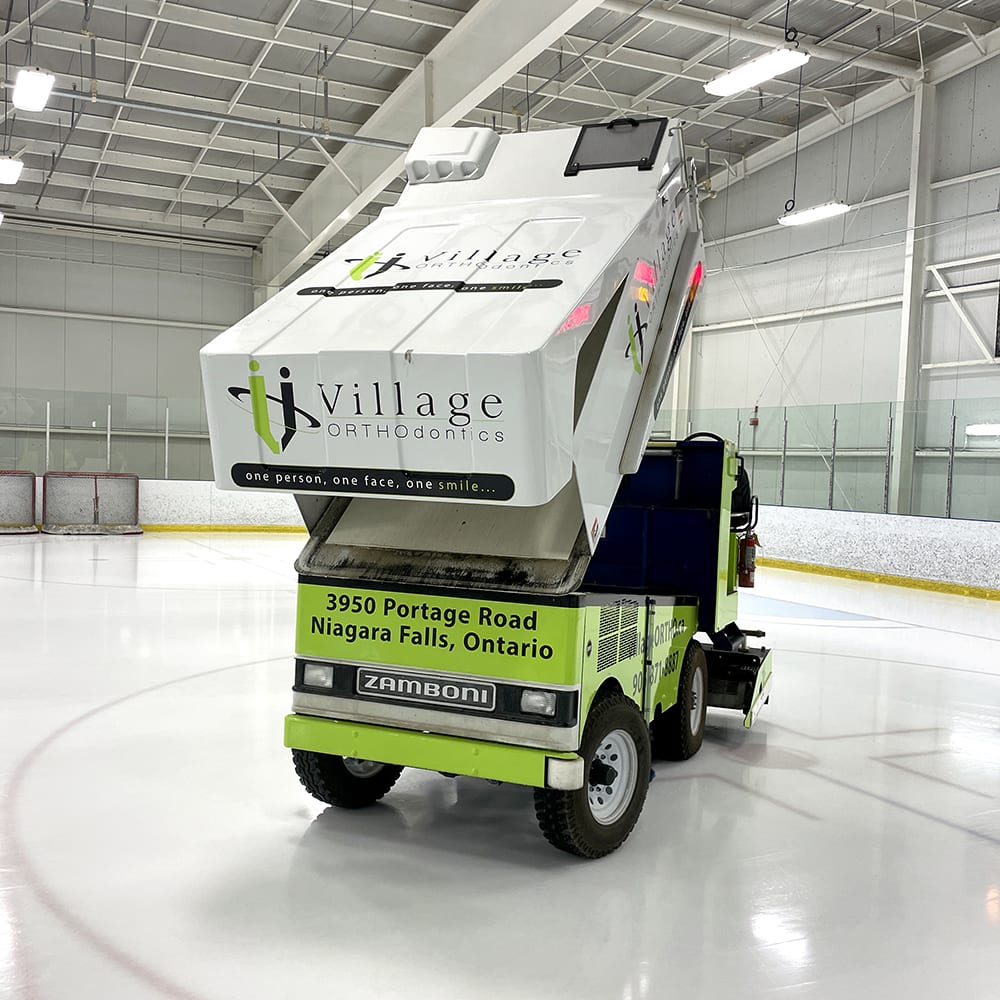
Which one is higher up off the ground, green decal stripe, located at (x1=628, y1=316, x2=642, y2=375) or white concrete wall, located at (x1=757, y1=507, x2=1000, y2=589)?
green decal stripe, located at (x1=628, y1=316, x2=642, y2=375)

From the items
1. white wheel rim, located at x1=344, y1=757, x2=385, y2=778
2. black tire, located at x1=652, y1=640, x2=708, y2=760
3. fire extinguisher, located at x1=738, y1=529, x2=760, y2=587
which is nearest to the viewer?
white wheel rim, located at x1=344, y1=757, x2=385, y2=778

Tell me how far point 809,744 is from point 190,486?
16.4 m

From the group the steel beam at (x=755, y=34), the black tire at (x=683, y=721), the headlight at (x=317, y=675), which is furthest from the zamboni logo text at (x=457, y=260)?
the steel beam at (x=755, y=34)

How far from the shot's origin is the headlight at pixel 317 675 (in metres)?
3.91

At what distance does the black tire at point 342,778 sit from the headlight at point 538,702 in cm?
96

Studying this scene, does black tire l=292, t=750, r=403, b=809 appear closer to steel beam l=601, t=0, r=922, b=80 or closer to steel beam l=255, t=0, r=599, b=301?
steel beam l=255, t=0, r=599, b=301

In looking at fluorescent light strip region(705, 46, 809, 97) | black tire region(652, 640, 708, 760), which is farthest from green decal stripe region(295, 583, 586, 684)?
fluorescent light strip region(705, 46, 809, 97)

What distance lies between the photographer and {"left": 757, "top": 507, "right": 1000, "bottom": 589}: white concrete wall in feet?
40.4

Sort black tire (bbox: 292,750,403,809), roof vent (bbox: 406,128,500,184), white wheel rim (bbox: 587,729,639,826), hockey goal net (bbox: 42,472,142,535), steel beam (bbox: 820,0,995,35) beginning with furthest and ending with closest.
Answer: hockey goal net (bbox: 42,472,142,535) → steel beam (bbox: 820,0,995,35) → roof vent (bbox: 406,128,500,184) → black tire (bbox: 292,750,403,809) → white wheel rim (bbox: 587,729,639,826)

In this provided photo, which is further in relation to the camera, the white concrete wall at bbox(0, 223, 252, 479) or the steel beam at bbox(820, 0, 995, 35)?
the white concrete wall at bbox(0, 223, 252, 479)

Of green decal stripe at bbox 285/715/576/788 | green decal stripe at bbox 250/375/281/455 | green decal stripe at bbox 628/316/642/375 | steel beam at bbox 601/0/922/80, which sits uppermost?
steel beam at bbox 601/0/922/80

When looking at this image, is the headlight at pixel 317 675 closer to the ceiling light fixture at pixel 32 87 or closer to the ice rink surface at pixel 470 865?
the ice rink surface at pixel 470 865

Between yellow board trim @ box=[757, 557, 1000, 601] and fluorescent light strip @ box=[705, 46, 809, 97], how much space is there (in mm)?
6465

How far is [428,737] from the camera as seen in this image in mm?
3691
